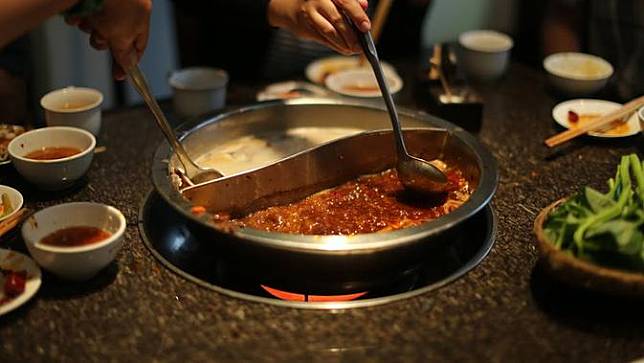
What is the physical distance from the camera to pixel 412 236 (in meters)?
1.70

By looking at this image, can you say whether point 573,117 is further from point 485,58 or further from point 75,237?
point 75,237

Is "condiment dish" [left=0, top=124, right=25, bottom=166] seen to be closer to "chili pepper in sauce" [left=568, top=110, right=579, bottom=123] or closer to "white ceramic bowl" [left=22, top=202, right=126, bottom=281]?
"white ceramic bowl" [left=22, top=202, right=126, bottom=281]

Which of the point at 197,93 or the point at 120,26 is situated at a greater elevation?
the point at 120,26

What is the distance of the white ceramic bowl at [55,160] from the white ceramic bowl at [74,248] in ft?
1.02

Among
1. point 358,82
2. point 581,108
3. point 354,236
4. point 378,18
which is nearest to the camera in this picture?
point 354,236

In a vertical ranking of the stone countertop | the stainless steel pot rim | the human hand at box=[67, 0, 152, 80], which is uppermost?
the human hand at box=[67, 0, 152, 80]

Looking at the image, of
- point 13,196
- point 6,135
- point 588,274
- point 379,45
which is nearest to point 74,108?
point 6,135

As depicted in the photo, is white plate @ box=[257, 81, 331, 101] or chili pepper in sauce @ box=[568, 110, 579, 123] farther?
white plate @ box=[257, 81, 331, 101]

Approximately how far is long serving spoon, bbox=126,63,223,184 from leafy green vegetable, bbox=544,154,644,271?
95 centimetres

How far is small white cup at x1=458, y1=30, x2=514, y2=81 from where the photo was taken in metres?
2.98

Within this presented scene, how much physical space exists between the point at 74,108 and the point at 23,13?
887mm

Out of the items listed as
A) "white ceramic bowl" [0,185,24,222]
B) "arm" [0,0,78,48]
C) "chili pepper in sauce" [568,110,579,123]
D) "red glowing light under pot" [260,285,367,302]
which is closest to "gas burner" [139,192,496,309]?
"red glowing light under pot" [260,285,367,302]

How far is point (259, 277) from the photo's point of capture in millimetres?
1909

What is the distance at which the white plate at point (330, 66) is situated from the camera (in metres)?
3.04
